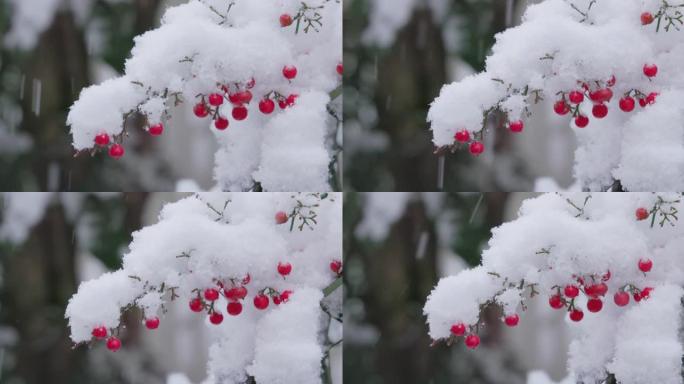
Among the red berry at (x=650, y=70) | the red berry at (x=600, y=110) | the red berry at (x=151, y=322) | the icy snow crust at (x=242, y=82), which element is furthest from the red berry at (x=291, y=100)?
the red berry at (x=650, y=70)

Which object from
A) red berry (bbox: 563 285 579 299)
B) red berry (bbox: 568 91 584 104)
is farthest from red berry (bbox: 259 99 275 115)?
red berry (bbox: 563 285 579 299)

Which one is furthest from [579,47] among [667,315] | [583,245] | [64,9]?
[64,9]

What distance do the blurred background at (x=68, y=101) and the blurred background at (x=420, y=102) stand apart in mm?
407

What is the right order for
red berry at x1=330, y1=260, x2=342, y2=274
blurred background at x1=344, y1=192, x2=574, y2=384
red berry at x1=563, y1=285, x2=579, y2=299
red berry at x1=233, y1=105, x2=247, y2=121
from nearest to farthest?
red berry at x1=563, y1=285, x2=579, y2=299 < red berry at x1=233, y1=105, x2=247, y2=121 < red berry at x1=330, y1=260, x2=342, y2=274 < blurred background at x1=344, y1=192, x2=574, y2=384

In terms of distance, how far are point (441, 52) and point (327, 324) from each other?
769mm

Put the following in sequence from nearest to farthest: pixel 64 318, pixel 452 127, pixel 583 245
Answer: pixel 583 245 → pixel 452 127 → pixel 64 318

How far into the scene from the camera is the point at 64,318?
221 centimetres

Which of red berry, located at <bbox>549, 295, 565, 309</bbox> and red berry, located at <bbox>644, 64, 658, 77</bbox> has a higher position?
red berry, located at <bbox>644, 64, 658, 77</bbox>

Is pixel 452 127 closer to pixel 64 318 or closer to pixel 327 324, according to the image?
pixel 327 324

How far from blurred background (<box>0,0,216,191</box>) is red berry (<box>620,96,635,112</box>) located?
98 centimetres

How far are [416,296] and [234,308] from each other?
561 millimetres

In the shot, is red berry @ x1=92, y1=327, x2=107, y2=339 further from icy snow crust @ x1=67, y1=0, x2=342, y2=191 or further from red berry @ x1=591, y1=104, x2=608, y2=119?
red berry @ x1=591, y1=104, x2=608, y2=119

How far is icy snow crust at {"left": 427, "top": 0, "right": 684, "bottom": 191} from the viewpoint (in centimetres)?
192

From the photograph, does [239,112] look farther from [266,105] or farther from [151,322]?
→ [151,322]
